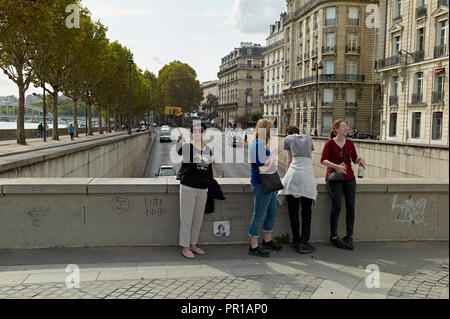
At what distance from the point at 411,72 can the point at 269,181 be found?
38.7 metres

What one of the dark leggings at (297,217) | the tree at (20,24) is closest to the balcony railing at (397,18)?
the tree at (20,24)

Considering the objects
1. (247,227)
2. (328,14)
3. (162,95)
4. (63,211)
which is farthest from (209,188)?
(162,95)

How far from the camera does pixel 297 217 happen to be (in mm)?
6273

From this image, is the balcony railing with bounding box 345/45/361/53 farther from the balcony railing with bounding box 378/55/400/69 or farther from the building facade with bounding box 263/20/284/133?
the building facade with bounding box 263/20/284/133

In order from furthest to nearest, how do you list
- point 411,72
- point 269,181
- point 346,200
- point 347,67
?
1. point 347,67
2. point 411,72
3. point 346,200
4. point 269,181

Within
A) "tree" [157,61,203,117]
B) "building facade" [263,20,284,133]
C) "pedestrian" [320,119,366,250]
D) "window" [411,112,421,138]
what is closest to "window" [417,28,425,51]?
"window" [411,112,421,138]

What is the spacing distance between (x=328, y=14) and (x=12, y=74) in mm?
43733

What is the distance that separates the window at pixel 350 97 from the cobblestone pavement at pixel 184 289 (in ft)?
193

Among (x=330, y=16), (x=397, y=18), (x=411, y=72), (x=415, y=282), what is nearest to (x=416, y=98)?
(x=411, y=72)

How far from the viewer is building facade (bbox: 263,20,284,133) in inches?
3314

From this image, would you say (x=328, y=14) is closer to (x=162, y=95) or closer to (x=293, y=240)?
(x=293, y=240)

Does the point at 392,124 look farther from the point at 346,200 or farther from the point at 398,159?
the point at 346,200

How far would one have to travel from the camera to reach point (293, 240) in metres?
6.30

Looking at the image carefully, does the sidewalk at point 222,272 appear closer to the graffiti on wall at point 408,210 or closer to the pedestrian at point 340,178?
the pedestrian at point 340,178
